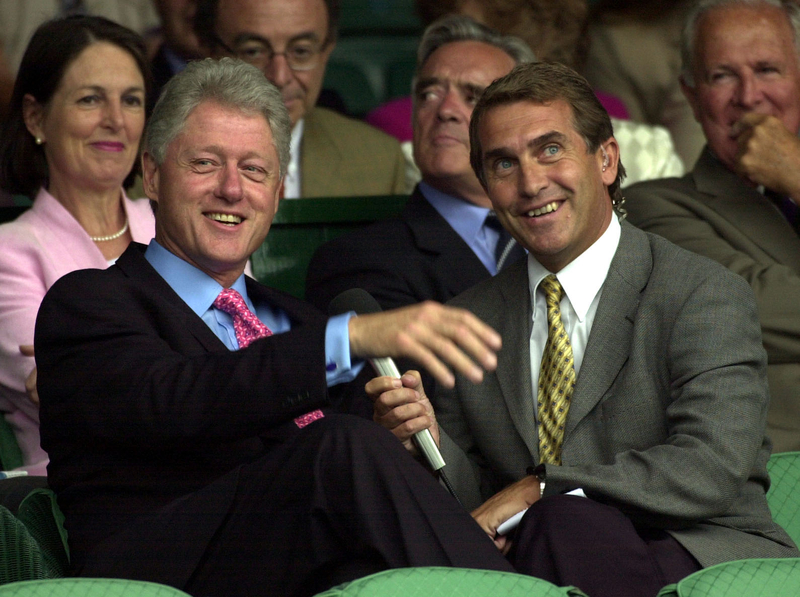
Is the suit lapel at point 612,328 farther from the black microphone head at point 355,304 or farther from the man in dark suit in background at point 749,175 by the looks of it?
the man in dark suit in background at point 749,175

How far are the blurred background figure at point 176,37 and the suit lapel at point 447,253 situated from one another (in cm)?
122

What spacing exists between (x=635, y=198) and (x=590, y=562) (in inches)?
57.4

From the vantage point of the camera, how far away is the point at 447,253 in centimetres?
303

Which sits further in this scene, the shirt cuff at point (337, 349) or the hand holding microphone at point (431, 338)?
the shirt cuff at point (337, 349)

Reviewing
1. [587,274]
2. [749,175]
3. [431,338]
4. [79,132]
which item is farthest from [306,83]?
[431,338]

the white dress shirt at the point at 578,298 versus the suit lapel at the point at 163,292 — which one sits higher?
the suit lapel at the point at 163,292

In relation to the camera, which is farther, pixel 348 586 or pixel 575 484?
pixel 575 484

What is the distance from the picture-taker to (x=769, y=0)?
10.9 ft

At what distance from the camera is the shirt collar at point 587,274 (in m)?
2.37

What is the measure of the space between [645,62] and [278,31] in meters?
1.76

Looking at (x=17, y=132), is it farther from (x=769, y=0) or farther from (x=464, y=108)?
(x=769, y=0)

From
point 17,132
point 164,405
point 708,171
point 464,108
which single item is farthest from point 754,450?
point 17,132

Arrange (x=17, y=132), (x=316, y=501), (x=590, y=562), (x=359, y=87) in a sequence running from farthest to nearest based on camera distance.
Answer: (x=359, y=87)
(x=17, y=132)
(x=590, y=562)
(x=316, y=501)

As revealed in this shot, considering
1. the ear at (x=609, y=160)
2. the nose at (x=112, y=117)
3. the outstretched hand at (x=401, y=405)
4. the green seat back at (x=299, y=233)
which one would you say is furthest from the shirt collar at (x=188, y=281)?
the green seat back at (x=299, y=233)
